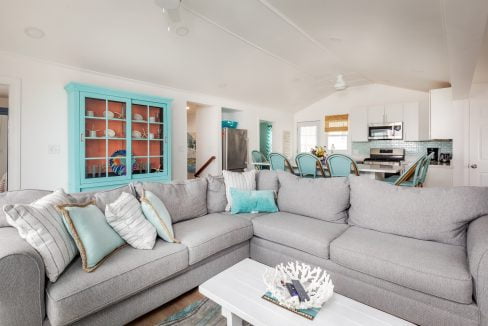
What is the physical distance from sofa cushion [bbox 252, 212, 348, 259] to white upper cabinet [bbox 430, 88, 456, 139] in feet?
12.7

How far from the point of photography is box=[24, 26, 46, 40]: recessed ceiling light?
2.66 m

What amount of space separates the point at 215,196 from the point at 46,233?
5.18ft

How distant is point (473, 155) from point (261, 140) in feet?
14.2

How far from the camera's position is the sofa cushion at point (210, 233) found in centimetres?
193

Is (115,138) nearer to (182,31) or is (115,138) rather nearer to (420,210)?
(182,31)

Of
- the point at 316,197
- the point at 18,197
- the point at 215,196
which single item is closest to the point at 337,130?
the point at 316,197

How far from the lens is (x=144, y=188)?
7.50 feet

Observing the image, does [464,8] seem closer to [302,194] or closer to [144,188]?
[302,194]

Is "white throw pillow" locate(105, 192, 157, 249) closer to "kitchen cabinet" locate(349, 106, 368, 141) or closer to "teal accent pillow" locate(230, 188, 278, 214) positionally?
"teal accent pillow" locate(230, 188, 278, 214)

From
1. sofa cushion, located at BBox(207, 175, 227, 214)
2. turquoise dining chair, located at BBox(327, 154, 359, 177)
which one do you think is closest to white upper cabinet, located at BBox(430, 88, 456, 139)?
turquoise dining chair, located at BBox(327, 154, 359, 177)

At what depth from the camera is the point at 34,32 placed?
2.71 m

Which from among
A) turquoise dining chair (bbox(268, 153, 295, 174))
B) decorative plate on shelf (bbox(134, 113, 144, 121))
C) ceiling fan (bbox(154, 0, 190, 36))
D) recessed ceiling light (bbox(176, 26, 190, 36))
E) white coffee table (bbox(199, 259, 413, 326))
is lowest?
white coffee table (bbox(199, 259, 413, 326))

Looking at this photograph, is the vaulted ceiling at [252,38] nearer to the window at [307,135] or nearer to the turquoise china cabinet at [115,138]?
the turquoise china cabinet at [115,138]

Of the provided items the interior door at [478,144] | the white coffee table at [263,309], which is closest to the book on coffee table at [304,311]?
the white coffee table at [263,309]
